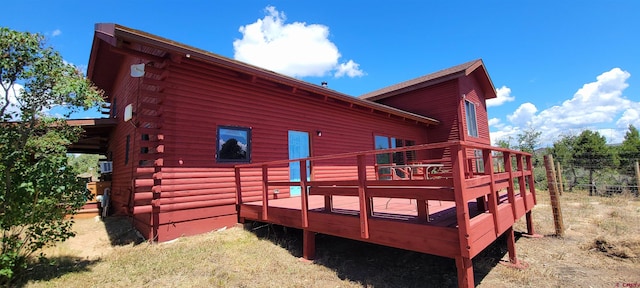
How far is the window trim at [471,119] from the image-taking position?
12.7 meters

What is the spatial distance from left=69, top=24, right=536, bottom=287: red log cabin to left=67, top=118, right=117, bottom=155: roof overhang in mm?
81

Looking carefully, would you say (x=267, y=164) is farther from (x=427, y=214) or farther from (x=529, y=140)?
(x=529, y=140)

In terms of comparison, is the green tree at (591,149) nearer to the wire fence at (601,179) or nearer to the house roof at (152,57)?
the wire fence at (601,179)

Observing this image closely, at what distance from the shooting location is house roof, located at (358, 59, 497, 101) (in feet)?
39.3

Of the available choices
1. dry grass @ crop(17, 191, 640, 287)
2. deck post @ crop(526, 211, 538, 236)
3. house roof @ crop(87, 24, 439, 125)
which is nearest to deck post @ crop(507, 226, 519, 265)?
dry grass @ crop(17, 191, 640, 287)

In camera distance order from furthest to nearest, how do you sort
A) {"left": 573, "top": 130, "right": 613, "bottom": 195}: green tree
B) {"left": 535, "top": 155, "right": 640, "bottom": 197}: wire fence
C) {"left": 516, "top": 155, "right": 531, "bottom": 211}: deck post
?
{"left": 573, "top": 130, "right": 613, "bottom": 195}: green tree < {"left": 535, "top": 155, "right": 640, "bottom": 197}: wire fence < {"left": 516, "top": 155, "right": 531, "bottom": 211}: deck post

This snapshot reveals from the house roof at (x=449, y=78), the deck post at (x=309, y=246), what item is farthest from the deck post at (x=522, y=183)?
the house roof at (x=449, y=78)

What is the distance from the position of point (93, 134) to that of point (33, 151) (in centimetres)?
819

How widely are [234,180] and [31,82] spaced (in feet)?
11.5

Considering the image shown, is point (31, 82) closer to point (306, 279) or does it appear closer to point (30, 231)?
point (30, 231)

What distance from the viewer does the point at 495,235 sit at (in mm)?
3369

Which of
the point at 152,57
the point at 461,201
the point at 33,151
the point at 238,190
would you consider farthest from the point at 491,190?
the point at 152,57

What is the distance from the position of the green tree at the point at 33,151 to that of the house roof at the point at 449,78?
40.0ft

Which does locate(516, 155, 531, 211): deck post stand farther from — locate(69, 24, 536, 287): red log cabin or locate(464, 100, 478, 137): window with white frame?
locate(464, 100, 478, 137): window with white frame
